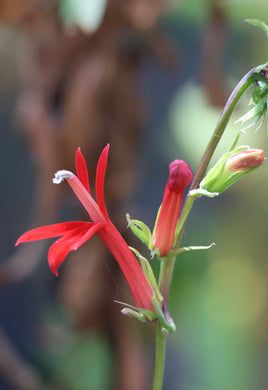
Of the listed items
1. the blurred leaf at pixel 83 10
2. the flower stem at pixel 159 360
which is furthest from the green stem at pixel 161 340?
the blurred leaf at pixel 83 10

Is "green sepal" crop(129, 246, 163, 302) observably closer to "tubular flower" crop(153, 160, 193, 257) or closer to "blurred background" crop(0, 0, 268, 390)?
"tubular flower" crop(153, 160, 193, 257)

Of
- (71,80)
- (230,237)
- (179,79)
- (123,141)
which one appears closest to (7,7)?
(71,80)

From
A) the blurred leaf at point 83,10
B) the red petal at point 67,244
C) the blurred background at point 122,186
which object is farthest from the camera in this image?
the blurred background at point 122,186

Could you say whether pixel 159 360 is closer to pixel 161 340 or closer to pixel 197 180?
pixel 161 340

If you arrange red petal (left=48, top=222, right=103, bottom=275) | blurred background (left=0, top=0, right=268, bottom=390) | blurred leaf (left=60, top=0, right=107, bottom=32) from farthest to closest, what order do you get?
1. blurred background (left=0, top=0, right=268, bottom=390)
2. blurred leaf (left=60, top=0, right=107, bottom=32)
3. red petal (left=48, top=222, right=103, bottom=275)

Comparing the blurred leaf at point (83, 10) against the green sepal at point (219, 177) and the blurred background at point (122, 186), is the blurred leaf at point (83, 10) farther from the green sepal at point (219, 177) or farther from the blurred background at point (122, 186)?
the green sepal at point (219, 177)

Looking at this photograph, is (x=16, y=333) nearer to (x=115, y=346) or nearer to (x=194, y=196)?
(x=115, y=346)

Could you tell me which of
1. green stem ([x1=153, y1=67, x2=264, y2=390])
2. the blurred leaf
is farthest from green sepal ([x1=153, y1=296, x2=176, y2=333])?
the blurred leaf
